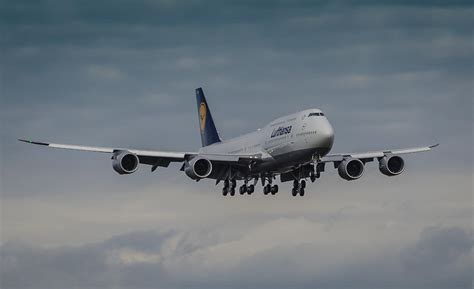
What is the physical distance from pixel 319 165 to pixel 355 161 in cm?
403

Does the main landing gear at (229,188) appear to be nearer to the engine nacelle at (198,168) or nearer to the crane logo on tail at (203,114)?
the engine nacelle at (198,168)

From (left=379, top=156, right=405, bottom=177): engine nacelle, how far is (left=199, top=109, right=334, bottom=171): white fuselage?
1165 centimetres

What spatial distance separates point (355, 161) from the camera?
5374 inches

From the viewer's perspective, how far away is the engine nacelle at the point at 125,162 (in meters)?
129

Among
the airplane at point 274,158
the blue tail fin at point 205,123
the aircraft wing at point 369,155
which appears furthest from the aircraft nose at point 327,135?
the blue tail fin at point 205,123

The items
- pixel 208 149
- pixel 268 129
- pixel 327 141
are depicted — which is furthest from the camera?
pixel 208 149

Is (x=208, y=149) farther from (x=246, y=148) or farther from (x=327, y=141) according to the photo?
(x=327, y=141)

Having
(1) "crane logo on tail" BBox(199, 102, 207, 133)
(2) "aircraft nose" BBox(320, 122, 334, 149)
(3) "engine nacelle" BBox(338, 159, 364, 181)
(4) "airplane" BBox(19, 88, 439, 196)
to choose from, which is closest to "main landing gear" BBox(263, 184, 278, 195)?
(4) "airplane" BBox(19, 88, 439, 196)

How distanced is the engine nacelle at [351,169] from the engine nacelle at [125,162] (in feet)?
70.3

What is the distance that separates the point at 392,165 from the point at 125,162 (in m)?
28.3

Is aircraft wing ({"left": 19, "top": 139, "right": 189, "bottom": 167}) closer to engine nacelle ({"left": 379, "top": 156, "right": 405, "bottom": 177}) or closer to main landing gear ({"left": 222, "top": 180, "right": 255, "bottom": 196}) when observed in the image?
main landing gear ({"left": 222, "top": 180, "right": 255, "bottom": 196})

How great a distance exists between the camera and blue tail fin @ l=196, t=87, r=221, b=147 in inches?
6166

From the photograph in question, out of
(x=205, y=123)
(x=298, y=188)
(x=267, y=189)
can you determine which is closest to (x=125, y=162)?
(x=267, y=189)

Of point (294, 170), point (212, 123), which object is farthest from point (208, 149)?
point (294, 170)
